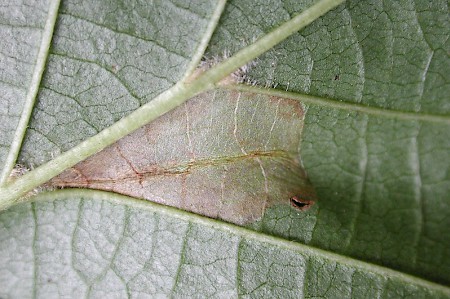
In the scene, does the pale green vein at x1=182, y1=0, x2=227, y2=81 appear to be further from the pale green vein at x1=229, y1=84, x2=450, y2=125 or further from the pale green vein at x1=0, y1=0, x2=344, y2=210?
the pale green vein at x1=229, y1=84, x2=450, y2=125

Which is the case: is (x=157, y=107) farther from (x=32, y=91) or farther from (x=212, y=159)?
(x=32, y=91)

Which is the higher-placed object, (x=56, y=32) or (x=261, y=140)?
(x=56, y=32)

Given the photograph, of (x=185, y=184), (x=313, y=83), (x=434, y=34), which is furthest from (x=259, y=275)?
(x=434, y=34)

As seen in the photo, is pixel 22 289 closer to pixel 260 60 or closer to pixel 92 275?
pixel 92 275

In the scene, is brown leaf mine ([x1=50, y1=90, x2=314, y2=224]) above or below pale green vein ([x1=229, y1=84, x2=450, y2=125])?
below

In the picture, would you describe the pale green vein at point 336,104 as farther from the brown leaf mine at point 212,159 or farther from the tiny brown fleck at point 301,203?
the tiny brown fleck at point 301,203

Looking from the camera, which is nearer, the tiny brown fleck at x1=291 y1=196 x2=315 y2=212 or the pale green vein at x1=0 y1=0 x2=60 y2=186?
the pale green vein at x1=0 y1=0 x2=60 y2=186

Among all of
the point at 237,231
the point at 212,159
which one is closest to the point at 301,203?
the point at 237,231

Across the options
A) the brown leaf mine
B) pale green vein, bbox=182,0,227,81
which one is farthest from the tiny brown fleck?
pale green vein, bbox=182,0,227,81
